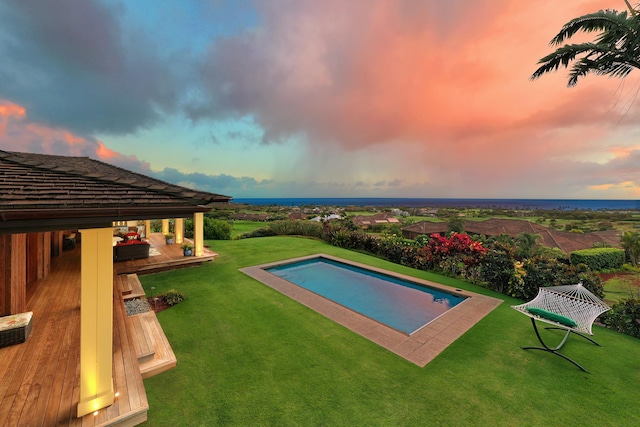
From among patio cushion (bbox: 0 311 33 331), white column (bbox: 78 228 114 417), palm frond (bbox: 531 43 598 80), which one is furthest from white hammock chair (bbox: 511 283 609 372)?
patio cushion (bbox: 0 311 33 331)

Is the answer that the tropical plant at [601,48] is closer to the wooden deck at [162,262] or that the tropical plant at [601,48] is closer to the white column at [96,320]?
the white column at [96,320]

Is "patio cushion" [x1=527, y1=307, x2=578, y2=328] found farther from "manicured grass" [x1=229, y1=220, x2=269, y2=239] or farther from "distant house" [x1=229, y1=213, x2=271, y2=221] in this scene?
"distant house" [x1=229, y1=213, x2=271, y2=221]

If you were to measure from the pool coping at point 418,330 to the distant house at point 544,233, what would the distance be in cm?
1068

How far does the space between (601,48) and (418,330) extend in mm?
8065

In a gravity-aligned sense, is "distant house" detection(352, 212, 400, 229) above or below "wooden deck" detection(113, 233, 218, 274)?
above

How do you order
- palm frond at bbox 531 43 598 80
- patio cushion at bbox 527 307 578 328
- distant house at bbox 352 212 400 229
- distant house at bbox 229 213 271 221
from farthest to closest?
1. distant house at bbox 229 213 271 221
2. distant house at bbox 352 212 400 229
3. palm frond at bbox 531 43 598 80
4. patio cushion at bbox 527 307 578 328

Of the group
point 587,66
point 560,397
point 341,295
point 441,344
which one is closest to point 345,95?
point 587,66

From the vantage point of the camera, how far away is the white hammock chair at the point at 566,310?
4.80 m

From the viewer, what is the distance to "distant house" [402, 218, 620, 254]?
1498 cm

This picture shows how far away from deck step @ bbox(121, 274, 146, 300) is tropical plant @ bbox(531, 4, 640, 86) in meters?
12.8

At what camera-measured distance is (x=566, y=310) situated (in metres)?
5.59

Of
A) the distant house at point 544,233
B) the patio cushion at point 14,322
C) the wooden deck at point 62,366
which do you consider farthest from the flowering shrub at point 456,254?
the patio cushion at point 14,322

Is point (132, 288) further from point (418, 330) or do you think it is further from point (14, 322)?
point (418, 330)

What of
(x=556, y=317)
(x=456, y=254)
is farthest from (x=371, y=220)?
(x=556, y=317)
